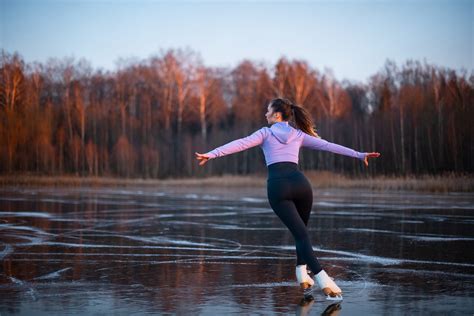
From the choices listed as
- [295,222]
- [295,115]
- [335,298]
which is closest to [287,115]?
[295,115]

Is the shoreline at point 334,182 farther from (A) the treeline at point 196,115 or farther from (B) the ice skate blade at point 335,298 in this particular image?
(B) the ice skate blade at point 335,298

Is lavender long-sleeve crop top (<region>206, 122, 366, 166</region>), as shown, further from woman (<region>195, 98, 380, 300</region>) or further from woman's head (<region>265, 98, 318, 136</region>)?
woman's head (<region>265, 98, 318, 136</region>)

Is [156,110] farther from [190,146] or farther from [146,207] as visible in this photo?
[146,207]

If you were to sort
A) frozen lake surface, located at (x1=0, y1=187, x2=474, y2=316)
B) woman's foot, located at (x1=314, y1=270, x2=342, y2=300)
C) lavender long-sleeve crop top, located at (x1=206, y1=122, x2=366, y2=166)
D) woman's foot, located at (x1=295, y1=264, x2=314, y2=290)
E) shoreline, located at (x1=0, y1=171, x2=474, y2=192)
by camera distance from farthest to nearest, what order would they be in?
shoreline, located at (x1=0, y1=171, x2=474, y2=192) < woman's foot, located at (x1=295, y1=264, x2=314, y2=290) < lavender long-sleeve crop top, located at (x1=206, y1=122, x2=366, y2=166) < woman's foot, located at (x1=314, y1=270, x2=342, y2=300) < frozen lake surface, located at (x1=0, y1=187, x2=474, y2=316)

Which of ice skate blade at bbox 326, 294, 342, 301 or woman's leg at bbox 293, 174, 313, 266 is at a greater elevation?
woman's leg at bbox 293, 174, 313, 266

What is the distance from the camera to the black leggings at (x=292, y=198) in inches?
270

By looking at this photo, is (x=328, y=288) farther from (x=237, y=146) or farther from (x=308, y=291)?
(x=237, y=146)

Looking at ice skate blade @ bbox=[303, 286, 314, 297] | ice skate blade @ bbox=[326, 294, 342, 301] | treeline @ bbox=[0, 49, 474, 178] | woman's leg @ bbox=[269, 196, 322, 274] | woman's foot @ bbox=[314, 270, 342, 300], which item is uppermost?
treeline @ bbox=[0, 49, 474, 178]

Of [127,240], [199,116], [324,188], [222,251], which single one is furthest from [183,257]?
[199,116]

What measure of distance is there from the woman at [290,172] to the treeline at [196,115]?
37.7 meters

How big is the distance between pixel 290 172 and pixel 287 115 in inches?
30.3

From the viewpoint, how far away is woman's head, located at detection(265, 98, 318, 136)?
7352 millimetres

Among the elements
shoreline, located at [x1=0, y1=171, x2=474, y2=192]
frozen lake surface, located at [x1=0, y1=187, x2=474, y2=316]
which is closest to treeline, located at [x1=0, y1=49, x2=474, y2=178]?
shoreline, located at [x1=0, y1=171, x2=474, y2=192]

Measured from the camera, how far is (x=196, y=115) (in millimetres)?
75875
